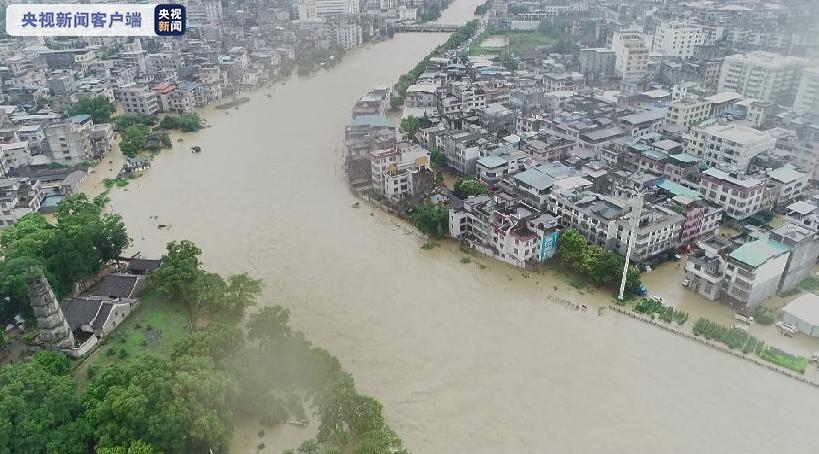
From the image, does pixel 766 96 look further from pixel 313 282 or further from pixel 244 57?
pixel 244 57

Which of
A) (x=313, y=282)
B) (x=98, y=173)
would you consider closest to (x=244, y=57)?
(x=98, y=173)

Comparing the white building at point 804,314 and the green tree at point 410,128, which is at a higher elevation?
the green tree at point 410,128

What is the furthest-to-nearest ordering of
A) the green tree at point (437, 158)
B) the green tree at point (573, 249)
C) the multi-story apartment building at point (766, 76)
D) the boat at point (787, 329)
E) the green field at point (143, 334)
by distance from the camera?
the multi-story apartment building at point (766, 76), the green tree at point (437, 158), the green tree at point (573, 249), the boat at point (787, 329), the green field at point (143, 334)

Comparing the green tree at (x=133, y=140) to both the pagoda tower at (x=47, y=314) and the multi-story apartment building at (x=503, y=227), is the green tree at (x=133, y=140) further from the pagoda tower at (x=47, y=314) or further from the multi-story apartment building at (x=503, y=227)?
the multi-story apartment building at (x=503, y=227)

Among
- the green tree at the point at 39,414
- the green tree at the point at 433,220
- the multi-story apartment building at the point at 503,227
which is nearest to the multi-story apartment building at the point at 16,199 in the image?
the green tree at the point at 39,414

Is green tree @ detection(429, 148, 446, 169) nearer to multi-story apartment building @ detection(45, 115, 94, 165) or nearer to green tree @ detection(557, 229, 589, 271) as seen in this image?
green tree @ detection(557, 229, 589, 271)

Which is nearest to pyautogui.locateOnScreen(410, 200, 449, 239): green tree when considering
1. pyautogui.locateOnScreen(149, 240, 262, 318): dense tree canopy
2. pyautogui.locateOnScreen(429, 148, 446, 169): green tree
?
pyautogui.locateOnScreen(429, 148, 446, 169): green tree

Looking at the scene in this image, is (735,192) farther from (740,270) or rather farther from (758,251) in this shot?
(740,270)
